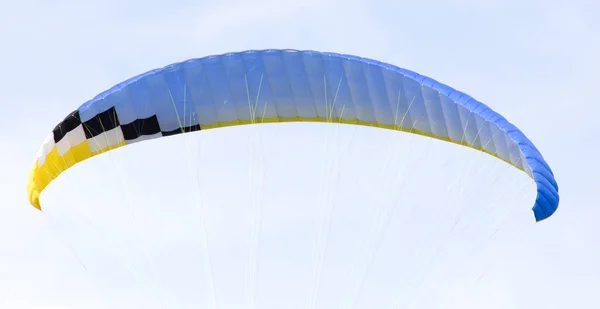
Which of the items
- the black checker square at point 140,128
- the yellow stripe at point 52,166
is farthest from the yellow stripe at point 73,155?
the black checker square at point 140,128

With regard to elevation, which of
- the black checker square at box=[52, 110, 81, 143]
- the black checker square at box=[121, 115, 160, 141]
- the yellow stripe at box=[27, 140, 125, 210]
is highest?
the black checker square at box=[121, 115, 160, 141]

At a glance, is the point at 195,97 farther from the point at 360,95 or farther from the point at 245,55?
the point at 360,95

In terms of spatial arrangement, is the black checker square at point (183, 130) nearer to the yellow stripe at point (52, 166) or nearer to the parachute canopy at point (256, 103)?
the parachute canopy at point (256, 103)

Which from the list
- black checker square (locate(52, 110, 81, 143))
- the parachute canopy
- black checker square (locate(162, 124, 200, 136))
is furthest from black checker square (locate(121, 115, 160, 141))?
black checker square (locate(52, 110, 81, 143))

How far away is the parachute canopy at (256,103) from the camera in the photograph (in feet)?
75.8

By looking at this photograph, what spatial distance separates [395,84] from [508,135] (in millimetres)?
2240

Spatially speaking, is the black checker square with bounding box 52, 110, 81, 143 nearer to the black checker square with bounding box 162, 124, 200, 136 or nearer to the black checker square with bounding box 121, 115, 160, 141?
the black checker square with bounding box 121, 115, 160, 141

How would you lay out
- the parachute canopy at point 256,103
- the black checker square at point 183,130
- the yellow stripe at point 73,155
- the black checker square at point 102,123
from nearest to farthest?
the parachute canopy at point 256,103
the black checker square at point 102,123
the yellow stripe at point 73,155
the black checker square at point 183,130

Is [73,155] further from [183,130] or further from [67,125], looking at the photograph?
[183,130]

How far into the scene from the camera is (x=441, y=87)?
22781 millimetres

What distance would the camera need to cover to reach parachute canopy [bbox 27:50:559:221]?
23109mm

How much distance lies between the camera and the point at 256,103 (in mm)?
23922

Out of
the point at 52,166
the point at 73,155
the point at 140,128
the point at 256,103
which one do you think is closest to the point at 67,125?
the point at 73,155

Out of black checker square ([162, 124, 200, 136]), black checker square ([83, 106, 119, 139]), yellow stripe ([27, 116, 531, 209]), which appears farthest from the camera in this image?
black checker square ([162, 124, 200, 136])
